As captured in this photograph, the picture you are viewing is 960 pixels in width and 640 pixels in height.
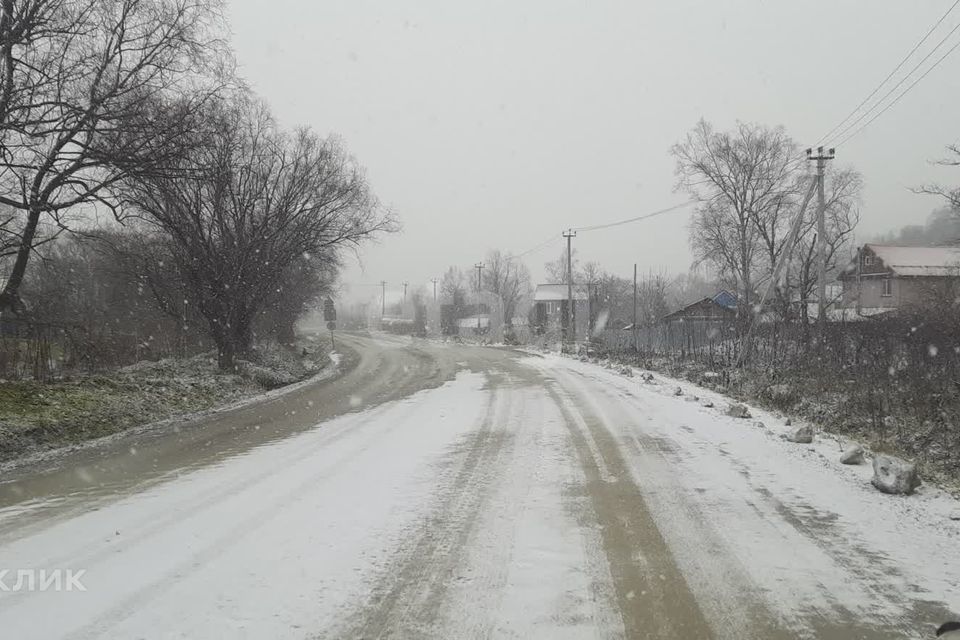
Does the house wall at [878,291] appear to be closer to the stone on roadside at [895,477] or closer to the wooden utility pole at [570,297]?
the wooden utility pole at [570,297]

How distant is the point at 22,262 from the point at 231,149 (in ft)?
22.4

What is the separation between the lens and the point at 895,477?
5.73 m

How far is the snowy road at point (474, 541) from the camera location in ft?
10.9

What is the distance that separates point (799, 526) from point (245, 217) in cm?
1803

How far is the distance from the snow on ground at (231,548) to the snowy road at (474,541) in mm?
20

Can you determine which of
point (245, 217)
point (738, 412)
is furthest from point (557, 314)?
point (738, 412)

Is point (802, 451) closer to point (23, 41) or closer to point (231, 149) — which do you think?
point (23, 41)

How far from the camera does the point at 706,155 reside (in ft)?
119

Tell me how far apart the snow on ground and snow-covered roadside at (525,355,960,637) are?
2.36 m

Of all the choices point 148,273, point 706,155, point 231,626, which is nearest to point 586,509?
point 231,626

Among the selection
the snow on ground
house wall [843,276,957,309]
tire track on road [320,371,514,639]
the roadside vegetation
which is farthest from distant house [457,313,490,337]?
tire track on road [320,371,514,639]

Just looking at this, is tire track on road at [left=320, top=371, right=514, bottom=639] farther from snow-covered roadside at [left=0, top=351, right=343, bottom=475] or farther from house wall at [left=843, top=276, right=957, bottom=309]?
house wall at [left=843, top=276, right=957, bottom=309]

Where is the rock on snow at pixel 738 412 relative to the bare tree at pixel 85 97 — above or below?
below

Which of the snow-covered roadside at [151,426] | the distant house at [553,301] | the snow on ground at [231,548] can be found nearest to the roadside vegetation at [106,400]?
the snow-covered roadside at [151,426]
